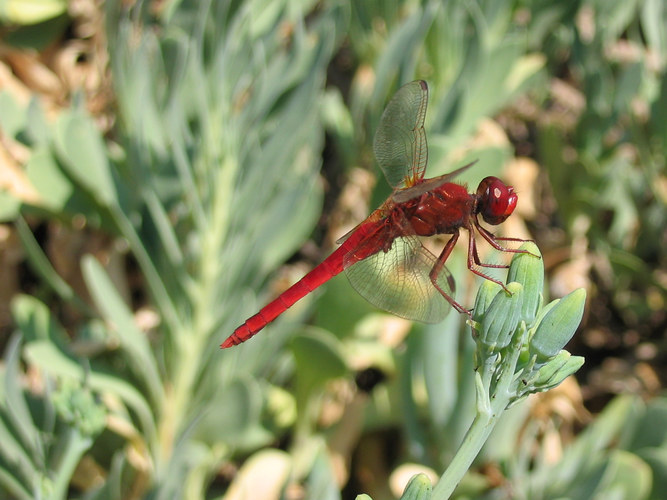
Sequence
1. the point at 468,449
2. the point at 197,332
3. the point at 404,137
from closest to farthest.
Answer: the point at 468,449 < the point at 404,137 < the point at 197,332

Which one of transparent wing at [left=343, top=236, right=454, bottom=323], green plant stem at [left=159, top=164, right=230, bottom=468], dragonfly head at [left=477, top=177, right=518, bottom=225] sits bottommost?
green plant stem at [left=159, top=164, right=230, bottom=468]

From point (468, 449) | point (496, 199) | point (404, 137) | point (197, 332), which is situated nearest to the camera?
point (468, 449)

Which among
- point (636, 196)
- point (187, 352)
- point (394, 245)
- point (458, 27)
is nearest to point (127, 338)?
point (187, 352)

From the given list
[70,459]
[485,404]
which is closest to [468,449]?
[485,404]

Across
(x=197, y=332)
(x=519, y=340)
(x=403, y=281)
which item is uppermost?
(x=519, y=340)

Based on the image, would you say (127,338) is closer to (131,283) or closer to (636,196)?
(131,283)

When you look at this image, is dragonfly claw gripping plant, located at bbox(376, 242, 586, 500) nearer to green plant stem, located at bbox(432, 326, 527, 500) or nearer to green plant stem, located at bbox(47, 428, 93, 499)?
green plant stem, located at bbox(432, 326, 527, 500)

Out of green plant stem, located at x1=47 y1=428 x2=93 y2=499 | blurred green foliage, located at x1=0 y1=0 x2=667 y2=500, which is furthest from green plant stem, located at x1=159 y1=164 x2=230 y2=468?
green plant stem, located at x1=47 y1=428 x2=93 y2=499

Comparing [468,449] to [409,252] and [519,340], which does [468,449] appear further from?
[409,252]
